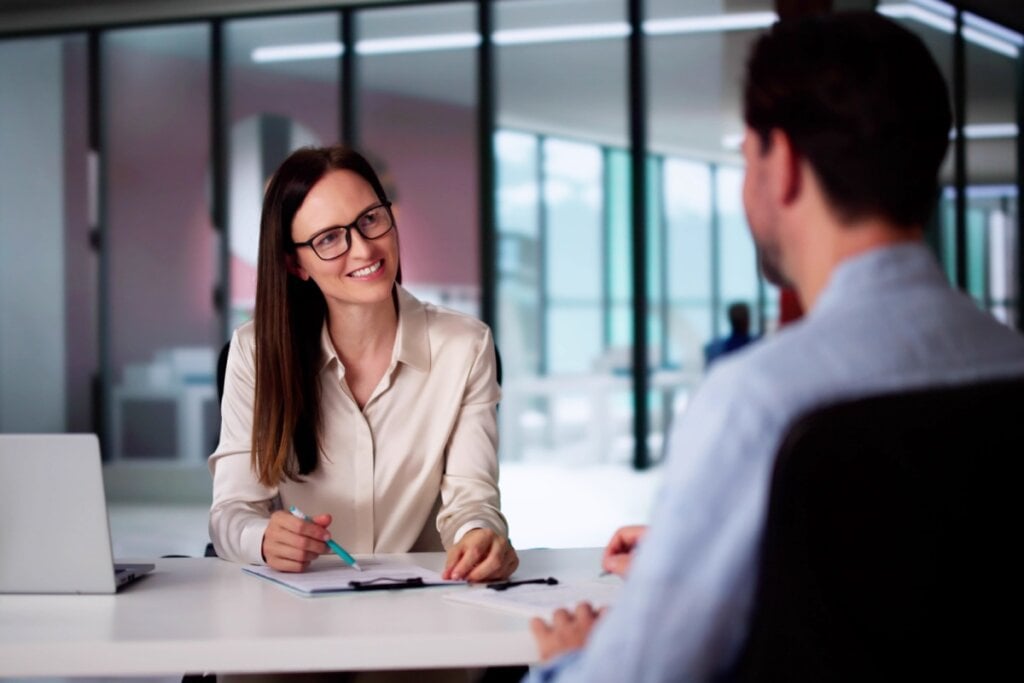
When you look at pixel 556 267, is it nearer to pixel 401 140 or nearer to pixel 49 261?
pixel 401 140

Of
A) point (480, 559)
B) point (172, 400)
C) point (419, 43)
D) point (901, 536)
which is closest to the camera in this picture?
point (901, 536)

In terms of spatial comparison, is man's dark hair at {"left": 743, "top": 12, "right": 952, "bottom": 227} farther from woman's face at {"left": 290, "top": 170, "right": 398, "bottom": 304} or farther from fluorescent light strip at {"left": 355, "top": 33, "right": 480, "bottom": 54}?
fluorescent light strip at {"left": 355, "top": 33, "right": 480, "bottom": 54}

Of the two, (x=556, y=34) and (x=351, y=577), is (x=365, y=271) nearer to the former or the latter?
(x=351, y=577)

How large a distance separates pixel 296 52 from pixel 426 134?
117 cm

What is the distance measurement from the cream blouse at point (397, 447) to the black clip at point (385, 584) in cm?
46

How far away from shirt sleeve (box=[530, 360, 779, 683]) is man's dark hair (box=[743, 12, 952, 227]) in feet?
0.73

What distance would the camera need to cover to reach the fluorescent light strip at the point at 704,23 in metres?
7.52

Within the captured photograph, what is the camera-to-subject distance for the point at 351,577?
1.63m

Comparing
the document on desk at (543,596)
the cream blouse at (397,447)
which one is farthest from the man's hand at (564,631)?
the cream blouse at (397,447)

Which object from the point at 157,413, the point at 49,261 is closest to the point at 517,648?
the point at 157,413

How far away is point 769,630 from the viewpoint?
2.52ft

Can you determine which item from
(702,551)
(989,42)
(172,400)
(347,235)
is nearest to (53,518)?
(347,235)

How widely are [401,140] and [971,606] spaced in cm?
755

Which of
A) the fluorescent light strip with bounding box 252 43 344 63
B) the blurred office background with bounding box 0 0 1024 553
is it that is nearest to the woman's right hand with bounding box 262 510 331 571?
the blurred office background with bounding box 0 0 1024 553
